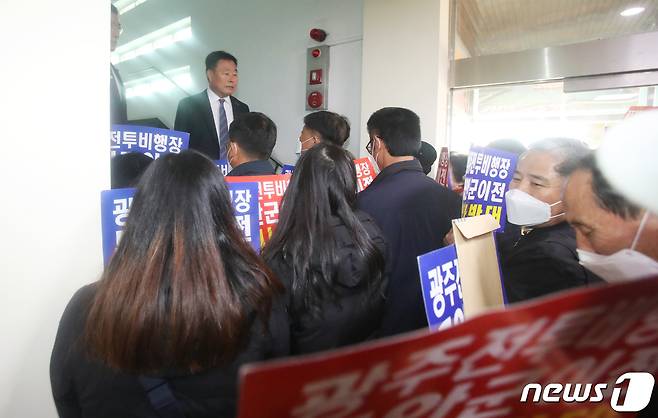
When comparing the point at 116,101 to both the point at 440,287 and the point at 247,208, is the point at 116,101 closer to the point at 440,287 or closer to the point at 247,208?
the point at 247,208

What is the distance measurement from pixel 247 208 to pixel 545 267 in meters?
0.88

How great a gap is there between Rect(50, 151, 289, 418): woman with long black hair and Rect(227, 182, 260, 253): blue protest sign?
42cm

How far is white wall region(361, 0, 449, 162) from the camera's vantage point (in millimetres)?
3232

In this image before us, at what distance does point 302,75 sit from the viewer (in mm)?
3891

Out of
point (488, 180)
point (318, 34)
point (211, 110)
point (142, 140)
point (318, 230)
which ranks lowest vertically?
point (318, 230)

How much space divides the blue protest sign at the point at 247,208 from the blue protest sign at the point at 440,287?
60cm

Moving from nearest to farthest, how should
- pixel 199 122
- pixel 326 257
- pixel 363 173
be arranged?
pixel 326 257, pixel 363 173, pixel 199 122

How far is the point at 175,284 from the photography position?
2.41ft

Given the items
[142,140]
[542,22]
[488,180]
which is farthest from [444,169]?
[542,22]

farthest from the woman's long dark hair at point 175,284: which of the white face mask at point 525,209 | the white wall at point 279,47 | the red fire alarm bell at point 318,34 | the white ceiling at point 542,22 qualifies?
the white ceiling at point 542,22

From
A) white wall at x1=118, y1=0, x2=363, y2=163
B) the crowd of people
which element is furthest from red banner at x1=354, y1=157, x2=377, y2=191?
white wall at x1=118, y1=0, x2=363, y2=163

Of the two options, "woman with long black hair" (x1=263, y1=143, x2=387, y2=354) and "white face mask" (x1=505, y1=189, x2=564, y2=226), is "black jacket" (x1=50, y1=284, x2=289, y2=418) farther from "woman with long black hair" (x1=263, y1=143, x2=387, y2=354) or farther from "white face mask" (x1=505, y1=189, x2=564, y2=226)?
"white face mask" (x1=505, y1=189, x2=564, y2=226)

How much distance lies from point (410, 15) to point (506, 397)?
11.4 ft

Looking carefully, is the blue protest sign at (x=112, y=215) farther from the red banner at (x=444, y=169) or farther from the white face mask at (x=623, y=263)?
the red banner at (x=444, y=169)
